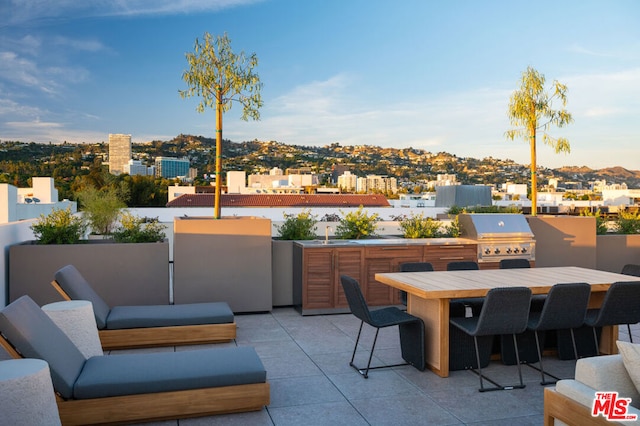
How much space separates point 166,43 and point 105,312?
25.9m

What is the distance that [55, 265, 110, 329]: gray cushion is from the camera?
16.3 ft

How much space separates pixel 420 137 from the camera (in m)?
40.3

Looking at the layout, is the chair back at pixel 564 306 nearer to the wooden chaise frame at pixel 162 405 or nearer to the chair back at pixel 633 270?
the chair back at pixel 633 270

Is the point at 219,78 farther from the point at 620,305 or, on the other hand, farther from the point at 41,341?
the point at 620,305

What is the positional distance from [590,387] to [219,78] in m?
6.18

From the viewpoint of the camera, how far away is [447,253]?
7.62 m

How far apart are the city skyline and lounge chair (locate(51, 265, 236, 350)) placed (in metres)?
9.69

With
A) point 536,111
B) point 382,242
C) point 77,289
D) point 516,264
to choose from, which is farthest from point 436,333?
point 536,111

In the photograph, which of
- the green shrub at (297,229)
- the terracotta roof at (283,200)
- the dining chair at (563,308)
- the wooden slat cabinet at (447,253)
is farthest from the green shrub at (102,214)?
the terracotta roof at (283,200)

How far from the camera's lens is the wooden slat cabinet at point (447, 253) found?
7.58 metres

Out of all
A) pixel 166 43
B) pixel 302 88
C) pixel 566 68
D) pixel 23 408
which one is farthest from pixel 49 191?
pixel 23 408

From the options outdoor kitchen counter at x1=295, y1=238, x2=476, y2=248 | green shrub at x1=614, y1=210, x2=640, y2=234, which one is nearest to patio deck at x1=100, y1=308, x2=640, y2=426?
outdoor kitchen counter at x1=295, y1=238, x2=476, y2=248

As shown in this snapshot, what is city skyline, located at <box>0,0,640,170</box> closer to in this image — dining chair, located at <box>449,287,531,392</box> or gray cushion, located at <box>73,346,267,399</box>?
dining chair, located at <box>449,287,531,392</box>

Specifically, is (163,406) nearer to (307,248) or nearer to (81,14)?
(307,248)
